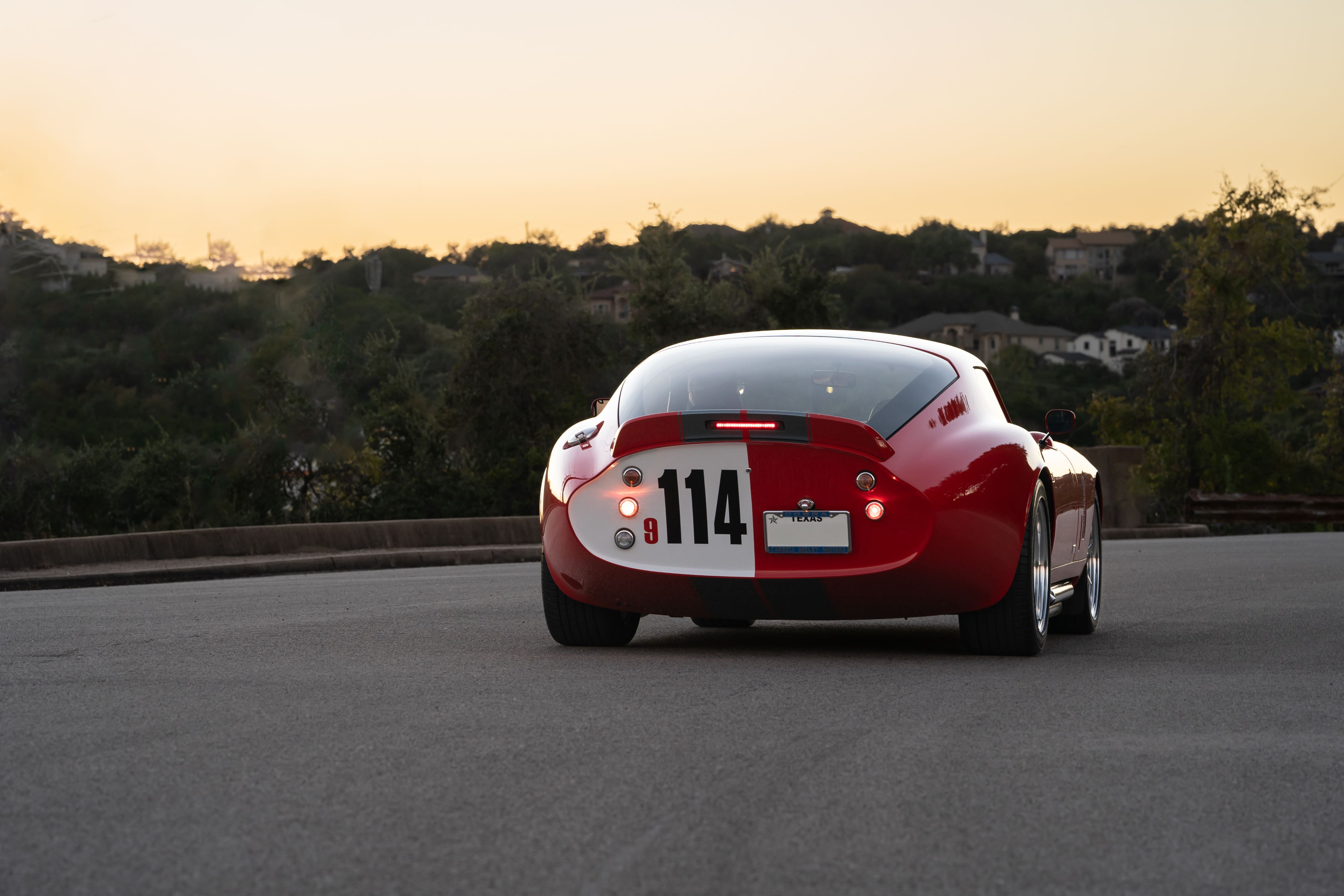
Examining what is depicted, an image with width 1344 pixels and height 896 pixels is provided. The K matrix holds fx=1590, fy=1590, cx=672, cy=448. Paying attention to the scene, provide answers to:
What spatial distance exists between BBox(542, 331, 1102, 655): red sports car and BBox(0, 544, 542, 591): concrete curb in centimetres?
748

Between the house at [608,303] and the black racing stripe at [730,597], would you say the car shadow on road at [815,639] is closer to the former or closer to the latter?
the black racing stripe at [730,597]

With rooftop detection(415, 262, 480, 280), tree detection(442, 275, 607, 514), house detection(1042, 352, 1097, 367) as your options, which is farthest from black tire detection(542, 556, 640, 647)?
house detection(1042, 352, 1097, 367)

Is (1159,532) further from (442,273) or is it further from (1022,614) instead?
(442,273)

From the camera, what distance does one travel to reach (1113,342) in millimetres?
141500

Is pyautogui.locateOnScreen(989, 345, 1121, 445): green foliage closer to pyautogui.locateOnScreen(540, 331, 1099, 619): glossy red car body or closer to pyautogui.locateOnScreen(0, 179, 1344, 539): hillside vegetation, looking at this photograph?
pyautogui.locateOnScreen(0, 179, 1344, 539): hillside vegetation

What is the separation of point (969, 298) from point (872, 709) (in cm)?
14255

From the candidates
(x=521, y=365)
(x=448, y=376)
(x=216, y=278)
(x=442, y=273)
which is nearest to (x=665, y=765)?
(x=521, y=365)

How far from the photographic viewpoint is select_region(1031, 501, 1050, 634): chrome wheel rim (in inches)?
277

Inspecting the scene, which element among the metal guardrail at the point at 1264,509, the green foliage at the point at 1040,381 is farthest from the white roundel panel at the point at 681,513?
the green foliage at the point at 1040,381

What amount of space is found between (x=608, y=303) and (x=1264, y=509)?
18923mm

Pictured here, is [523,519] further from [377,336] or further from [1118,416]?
[1118,416]

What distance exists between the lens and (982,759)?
14.8 feet

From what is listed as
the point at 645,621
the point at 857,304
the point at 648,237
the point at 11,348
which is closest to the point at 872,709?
the point at 645,621

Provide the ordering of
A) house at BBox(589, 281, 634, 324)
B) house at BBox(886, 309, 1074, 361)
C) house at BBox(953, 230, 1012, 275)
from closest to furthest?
house at BBox(589, 281, 634, 324) < house at BBox(886, 309, 1074, 361) < house at BBox(953, 230, 1012, 275)
